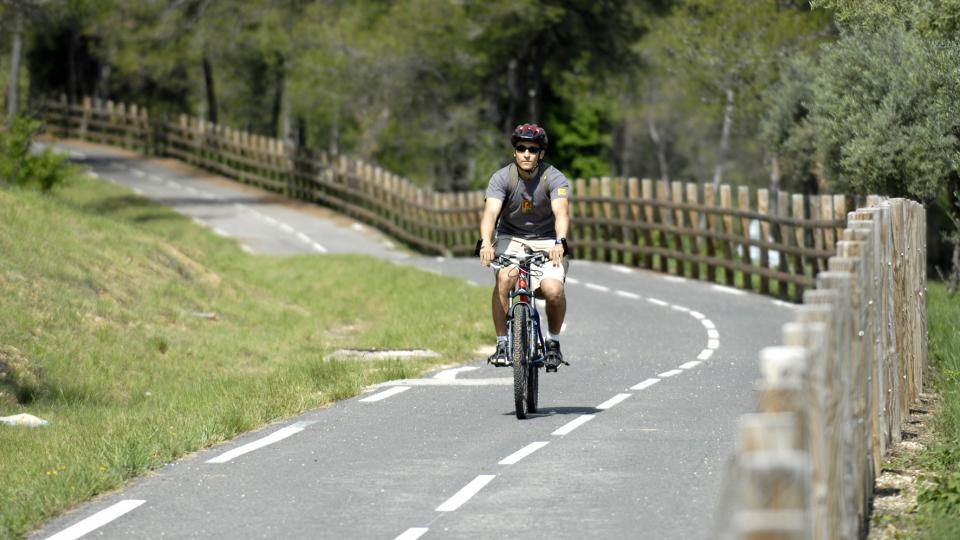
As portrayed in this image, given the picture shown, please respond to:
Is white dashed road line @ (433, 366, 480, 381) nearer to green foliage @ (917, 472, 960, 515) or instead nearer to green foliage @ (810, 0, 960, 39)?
green foliage @ (810, 0, 960, 39)

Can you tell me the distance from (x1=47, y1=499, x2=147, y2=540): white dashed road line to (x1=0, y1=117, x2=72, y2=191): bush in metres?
21.1

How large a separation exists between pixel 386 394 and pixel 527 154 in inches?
109

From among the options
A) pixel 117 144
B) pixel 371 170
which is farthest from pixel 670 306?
pixel 117 144

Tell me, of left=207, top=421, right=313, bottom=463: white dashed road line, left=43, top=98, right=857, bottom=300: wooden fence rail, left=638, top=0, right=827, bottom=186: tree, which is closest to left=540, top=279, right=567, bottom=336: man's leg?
left=207, top=421, right=313, bottom=463: white dashed road line

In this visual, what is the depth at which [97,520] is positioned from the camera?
8.73 meters

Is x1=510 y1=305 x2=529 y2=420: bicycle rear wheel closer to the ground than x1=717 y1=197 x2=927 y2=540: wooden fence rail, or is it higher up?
closer to the ground

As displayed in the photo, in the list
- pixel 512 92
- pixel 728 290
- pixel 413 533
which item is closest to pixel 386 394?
pixel 413 533

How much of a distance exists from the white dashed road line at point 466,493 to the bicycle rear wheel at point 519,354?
2.37 meters

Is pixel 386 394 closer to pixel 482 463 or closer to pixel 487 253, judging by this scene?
pixel 487 253

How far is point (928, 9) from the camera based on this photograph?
625 inches

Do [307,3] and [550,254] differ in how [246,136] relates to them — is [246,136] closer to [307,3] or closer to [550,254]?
[307,3]

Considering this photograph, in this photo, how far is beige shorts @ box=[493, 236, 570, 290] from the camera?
41.7ft

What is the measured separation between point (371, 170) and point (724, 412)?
33163 millimetres

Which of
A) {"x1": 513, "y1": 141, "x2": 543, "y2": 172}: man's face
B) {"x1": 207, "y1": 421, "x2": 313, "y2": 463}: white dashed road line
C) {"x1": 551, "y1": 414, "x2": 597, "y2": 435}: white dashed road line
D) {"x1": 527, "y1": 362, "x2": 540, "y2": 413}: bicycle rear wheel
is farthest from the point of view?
{"x1": 527, "y1": 362, "x2": 540, "y2": 413}: bicycle rear wheel
